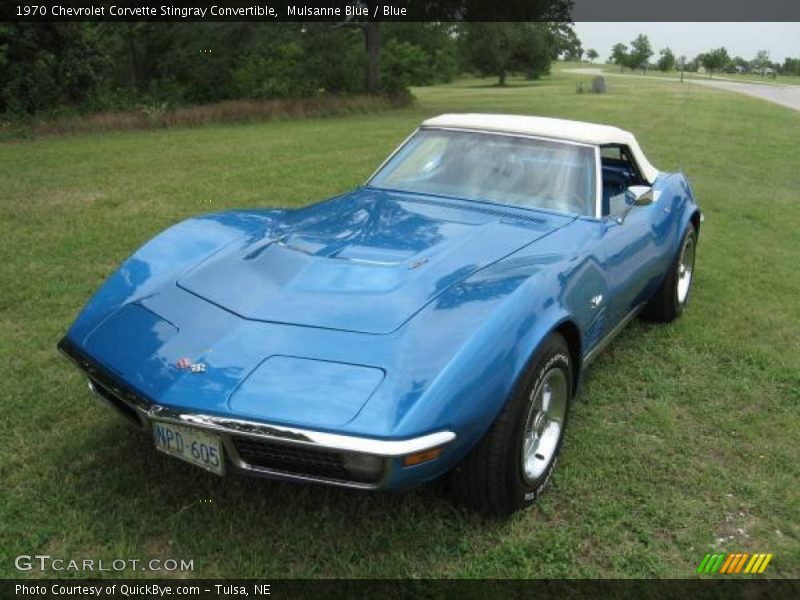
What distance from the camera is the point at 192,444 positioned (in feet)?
7.55

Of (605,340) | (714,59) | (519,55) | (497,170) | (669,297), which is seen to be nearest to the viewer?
(605,340)

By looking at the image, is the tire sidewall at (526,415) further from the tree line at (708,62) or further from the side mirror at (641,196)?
the tree line at (708,62)

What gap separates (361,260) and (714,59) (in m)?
95.1

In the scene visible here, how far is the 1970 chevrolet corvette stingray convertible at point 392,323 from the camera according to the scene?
86.1 inches

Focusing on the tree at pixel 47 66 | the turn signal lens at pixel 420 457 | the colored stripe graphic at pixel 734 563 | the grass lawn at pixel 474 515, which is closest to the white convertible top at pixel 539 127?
the grass lawn at pixel 474 515

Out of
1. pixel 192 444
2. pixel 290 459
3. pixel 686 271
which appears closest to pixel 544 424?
pixel 290 459

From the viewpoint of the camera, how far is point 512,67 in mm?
62781

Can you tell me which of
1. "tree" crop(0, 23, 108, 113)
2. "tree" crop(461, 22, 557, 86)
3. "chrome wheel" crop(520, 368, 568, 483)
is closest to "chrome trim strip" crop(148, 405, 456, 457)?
"chrome wheel" crop(520, 368, 568, 483)

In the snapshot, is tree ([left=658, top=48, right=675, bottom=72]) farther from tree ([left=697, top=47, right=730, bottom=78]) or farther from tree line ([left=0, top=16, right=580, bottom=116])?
tree line ([left=0, top=16, right=580, bottom=116])

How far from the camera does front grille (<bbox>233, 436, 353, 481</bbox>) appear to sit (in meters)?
2.18

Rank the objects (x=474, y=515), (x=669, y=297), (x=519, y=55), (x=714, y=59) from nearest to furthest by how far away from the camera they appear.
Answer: (x=474, y=515) < (x=669, y=297) < (x=519, y=55) < (x=714, y=59)

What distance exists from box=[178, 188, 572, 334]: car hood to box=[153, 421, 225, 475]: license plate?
1.59 ft

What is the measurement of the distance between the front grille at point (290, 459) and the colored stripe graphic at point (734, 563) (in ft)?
4.45

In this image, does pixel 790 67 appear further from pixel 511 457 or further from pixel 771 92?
pixel 511 457
